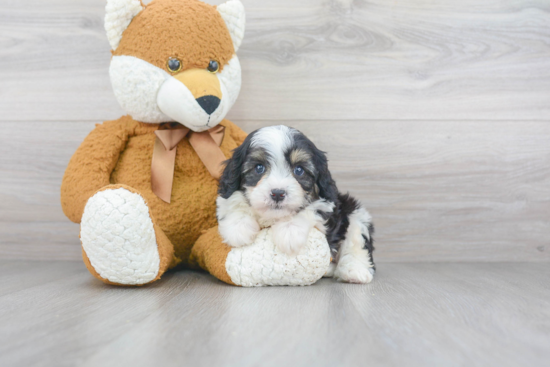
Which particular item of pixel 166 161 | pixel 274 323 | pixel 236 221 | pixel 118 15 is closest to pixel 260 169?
pixel 236 221

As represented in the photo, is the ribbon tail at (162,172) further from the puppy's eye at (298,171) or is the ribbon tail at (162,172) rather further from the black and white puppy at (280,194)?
the puppy's eye at (298,171)

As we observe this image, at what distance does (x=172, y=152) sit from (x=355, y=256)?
812mm

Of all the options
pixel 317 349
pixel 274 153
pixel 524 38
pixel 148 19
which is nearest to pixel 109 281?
pixel 274 153

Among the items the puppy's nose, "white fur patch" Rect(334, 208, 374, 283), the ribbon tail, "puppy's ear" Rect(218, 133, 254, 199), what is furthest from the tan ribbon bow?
"white fur patch" Rect(334, 208, 374, 283)

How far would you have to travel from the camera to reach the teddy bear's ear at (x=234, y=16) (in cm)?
173

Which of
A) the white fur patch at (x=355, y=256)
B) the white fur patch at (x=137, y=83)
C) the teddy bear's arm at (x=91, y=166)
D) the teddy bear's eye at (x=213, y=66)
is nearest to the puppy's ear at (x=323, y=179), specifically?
the white fur patch at (x=355, y=256)

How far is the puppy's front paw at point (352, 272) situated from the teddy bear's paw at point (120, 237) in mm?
674

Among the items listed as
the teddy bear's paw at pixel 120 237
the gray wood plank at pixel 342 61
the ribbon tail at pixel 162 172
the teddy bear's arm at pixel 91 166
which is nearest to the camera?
the teddy bear's paw at pixel 120 237

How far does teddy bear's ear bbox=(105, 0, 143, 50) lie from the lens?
5.12 ft

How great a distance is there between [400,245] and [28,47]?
2019 millimetres

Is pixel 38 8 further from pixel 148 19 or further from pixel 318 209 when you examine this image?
pixel 318 209

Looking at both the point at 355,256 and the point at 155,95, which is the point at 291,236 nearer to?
the point at 355,256

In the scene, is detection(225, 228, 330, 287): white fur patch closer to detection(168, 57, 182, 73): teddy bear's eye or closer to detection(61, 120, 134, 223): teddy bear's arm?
detection(61, 120, 134, 223): teddy bear's arm

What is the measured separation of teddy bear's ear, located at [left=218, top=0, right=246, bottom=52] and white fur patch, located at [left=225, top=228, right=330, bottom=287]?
849mm
